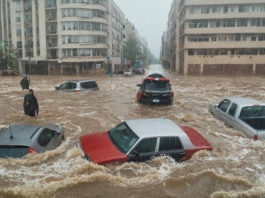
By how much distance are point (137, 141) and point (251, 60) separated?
51.9 m

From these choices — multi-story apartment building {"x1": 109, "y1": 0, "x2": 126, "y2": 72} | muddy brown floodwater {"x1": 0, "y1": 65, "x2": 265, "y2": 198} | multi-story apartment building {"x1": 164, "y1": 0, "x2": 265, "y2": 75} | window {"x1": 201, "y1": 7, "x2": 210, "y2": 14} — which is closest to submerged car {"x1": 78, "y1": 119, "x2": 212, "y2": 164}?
muddy brown floodwater {"x1": 0, "y1": 65, "x2": 265, "y2": 198}

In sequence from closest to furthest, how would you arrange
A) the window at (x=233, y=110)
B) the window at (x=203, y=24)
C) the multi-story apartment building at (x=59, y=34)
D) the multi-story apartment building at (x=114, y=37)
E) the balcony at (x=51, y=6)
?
the window at (x=233, y=110), the multi-story apartment building at (x=59, y=34), the balcony at (x=51, y=6), the window at (x=203, y=24), the multi-story apartment building at (x=114, y=37)

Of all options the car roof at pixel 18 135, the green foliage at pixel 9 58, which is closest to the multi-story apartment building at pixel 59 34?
the green foliage at pixel 9 58

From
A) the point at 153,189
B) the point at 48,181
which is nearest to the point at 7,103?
the point at 48,181

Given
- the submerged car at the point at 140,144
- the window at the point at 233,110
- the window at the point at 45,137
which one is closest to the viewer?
the submerged car at the point at 140,144

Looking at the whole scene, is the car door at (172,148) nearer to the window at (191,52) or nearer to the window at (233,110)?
the window at (233,110)

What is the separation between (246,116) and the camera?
10172mm

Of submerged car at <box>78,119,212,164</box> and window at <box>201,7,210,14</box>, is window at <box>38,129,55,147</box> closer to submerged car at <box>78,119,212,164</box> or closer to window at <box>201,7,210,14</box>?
submerged car at <box>78,119,212,164</box>

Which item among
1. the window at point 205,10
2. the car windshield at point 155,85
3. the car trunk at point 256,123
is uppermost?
the window at point 205,10

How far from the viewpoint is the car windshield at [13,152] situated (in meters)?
7.03

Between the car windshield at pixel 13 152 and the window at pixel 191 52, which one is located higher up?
the window at pixel 191 52

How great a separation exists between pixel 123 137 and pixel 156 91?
927cm

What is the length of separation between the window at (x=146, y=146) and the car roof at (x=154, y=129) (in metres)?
0.13

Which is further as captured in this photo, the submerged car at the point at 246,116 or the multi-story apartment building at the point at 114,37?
the multi-story apartment building at the point at 114,37
